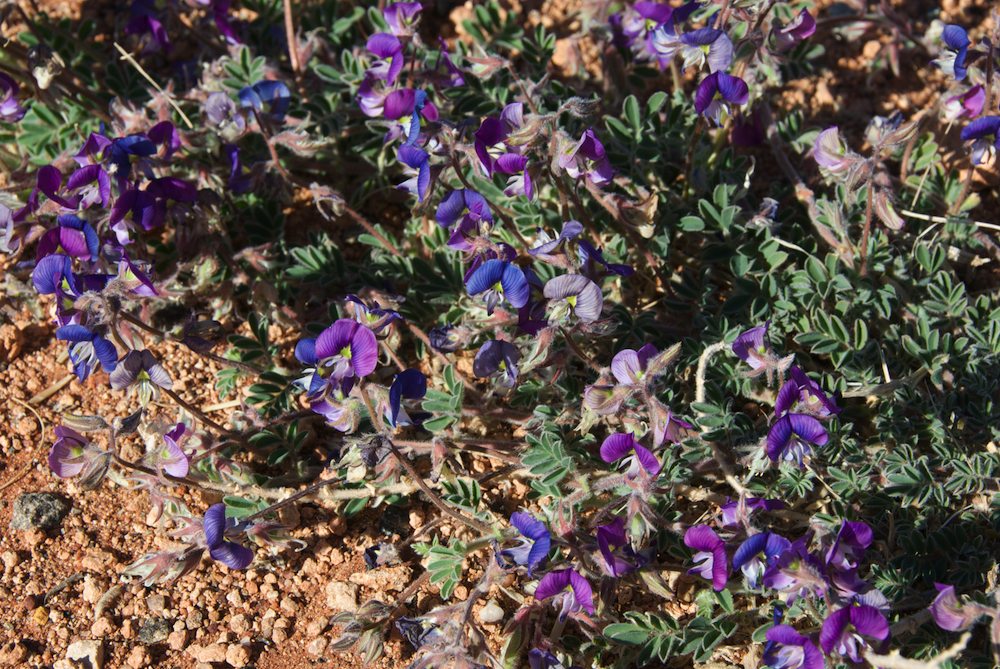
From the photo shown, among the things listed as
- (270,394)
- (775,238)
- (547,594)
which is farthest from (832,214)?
(270,394)

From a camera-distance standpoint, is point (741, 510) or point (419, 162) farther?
point (419, 162)

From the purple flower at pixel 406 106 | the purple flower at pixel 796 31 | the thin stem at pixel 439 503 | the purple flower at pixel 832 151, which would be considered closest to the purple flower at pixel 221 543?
the thin stem at pixel 439 503

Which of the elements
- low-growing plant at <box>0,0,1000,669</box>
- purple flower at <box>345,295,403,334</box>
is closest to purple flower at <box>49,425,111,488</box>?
low-growing plant at <box>0,0,1000,669</box>

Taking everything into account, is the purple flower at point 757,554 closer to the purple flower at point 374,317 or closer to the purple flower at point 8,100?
the purple flower at point 374,317

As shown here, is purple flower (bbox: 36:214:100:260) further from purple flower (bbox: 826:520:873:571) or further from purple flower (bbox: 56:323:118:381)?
purple flower (bbox: 826:520:873:571)

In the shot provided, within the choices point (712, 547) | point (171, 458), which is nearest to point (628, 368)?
point (712, 547)

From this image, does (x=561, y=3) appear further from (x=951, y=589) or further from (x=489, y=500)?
(x=951, y=589)

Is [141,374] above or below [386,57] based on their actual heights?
below

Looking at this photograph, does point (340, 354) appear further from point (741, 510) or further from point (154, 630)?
point (741, 510)
